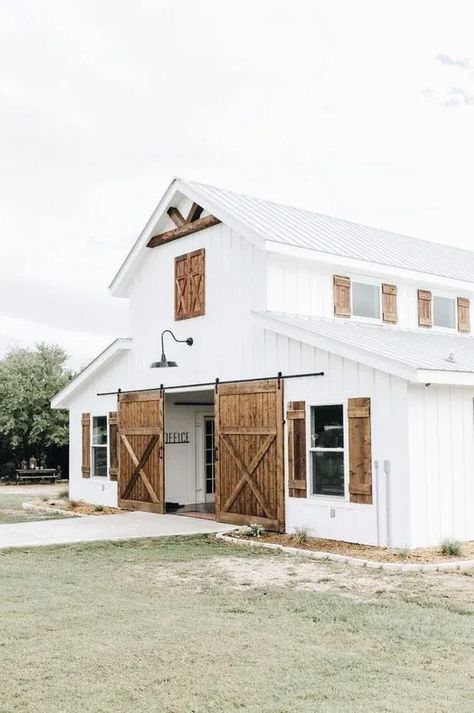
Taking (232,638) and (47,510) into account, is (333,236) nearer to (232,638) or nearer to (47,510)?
(47,510)

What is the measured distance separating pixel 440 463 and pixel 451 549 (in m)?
1.52

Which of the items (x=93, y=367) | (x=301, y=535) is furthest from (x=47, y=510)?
(x=301, y=535)

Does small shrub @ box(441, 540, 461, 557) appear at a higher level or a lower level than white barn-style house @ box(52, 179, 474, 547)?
lower

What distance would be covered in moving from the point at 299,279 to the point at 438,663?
1023cm

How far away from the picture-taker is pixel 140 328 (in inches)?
731

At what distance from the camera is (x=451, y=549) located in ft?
37.7

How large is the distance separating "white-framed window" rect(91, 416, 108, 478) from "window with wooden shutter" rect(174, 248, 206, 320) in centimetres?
439

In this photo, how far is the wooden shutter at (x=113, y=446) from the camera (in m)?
19.2

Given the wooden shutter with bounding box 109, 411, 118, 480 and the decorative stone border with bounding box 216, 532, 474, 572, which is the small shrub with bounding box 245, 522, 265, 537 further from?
the wooden shutter with bounding box 109, 411, 118, 480

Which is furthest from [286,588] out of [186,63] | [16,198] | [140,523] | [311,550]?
[16,198]

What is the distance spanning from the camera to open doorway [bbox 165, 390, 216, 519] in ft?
65.0

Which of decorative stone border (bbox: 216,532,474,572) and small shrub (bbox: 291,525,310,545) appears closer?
decorative stone border (bbox: 216,532,474,572)

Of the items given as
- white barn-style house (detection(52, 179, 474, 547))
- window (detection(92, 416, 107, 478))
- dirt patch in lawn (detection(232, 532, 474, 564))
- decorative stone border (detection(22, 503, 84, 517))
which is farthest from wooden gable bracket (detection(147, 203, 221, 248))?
dirt patch in lawn (detection(232, 532, 474, 564))

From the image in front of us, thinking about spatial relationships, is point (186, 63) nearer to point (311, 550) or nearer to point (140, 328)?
point (140, 328)
